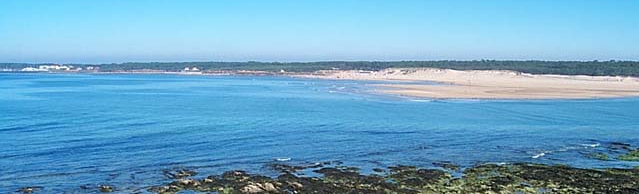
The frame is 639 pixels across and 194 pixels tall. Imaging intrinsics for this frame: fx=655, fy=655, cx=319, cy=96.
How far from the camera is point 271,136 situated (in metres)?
31.1

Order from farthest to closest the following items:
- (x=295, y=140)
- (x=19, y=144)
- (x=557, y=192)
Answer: (x=295, y=140) → (x=19, y=144) → (x=557, y=192)

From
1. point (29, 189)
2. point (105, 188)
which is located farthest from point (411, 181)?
point (29, 189)

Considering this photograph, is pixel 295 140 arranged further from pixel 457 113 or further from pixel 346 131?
pixel 457 113

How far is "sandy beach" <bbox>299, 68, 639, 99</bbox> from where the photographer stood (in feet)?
223

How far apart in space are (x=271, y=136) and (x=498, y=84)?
6460cm

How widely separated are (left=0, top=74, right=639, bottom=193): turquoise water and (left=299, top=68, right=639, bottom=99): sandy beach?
16.9m

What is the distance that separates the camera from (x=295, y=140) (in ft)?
97.1

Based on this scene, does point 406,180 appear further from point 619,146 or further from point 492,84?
point 492,84

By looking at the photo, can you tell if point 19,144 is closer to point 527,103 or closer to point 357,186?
point 357,186

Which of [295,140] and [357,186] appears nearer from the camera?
[357,186]

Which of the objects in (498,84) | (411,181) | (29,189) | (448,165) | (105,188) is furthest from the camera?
(498,84)

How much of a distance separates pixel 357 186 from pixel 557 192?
549cm

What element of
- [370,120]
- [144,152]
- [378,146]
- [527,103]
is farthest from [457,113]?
[144,152]

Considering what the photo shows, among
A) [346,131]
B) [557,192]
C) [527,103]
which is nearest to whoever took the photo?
[557,192]
